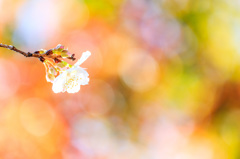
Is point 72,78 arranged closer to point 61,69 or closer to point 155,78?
point 61,69

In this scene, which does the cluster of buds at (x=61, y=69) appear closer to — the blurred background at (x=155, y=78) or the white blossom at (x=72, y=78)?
the white blossom at (x=72, y=78)

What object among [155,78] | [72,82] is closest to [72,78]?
[72,82]

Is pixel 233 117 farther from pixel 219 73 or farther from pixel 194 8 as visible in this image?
pixel 194 8

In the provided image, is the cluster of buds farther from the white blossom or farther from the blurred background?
the blurred background

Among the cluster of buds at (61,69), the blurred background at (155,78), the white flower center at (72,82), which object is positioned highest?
the blurred background at (155,78)

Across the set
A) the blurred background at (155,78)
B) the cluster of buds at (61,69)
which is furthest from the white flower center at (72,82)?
the blurred background at (155,78)

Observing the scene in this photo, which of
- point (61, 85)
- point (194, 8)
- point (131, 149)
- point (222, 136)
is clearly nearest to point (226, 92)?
point (222, 136)

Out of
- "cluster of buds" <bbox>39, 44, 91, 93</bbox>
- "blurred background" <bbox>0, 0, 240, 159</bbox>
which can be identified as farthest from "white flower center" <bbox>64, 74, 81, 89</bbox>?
"blurred background" <bbox>0, 0, 240, 159</bbox>
